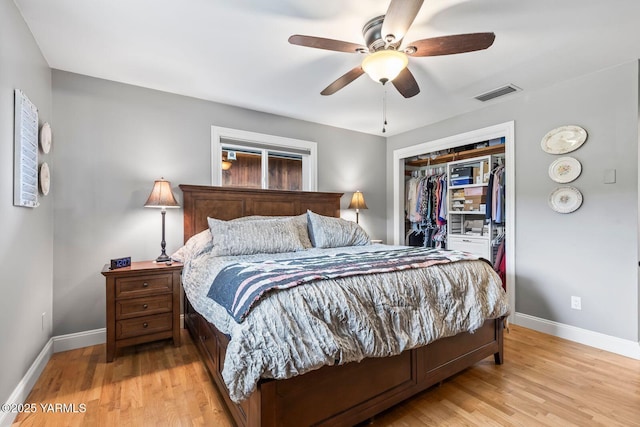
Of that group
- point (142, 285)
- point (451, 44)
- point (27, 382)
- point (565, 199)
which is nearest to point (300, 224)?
point (142, 285)

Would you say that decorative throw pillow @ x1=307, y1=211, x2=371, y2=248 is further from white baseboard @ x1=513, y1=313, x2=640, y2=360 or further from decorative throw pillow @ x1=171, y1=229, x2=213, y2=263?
white baseboard @ x1=513, y1=313, x2=640, y2=360

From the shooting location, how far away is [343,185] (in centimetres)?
432

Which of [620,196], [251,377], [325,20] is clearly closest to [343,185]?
[325,20]

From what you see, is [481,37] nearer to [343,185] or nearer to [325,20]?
[325,20]

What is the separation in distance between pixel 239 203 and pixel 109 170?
4.05 ft

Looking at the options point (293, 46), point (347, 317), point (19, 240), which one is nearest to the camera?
point (347, 317)

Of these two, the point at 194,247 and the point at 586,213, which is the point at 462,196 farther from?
the point at 194,247

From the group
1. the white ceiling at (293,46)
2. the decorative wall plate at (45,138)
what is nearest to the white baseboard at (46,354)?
the decorative wall plate at (45,138)

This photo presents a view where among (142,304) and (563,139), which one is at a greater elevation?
(563,139)

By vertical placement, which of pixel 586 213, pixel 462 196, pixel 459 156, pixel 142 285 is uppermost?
pixel 459 156

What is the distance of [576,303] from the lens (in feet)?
9.10

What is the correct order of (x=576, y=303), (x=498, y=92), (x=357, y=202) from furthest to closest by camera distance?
(x=357, y=202)
(x=498, y=92)
(x=576, y=303)

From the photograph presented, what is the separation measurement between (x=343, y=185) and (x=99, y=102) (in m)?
2.90

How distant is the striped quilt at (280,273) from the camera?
1423 millimetres
